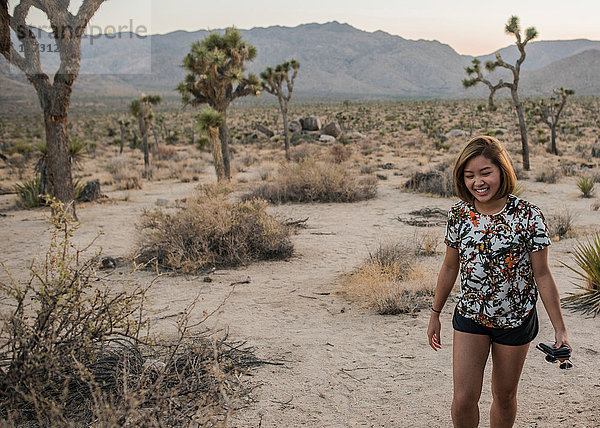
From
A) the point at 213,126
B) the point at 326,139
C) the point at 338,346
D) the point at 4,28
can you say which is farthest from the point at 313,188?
the point at 326,139

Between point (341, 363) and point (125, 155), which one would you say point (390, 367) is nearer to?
point (341, 363)

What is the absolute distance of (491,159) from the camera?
265 centimetres

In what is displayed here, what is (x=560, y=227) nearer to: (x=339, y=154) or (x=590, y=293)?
(x=590, y=293)

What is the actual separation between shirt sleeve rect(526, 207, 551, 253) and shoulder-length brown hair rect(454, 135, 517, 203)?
0.65ft

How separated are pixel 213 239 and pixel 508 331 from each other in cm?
592

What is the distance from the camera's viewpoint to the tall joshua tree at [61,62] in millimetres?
9617

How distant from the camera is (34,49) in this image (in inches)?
393

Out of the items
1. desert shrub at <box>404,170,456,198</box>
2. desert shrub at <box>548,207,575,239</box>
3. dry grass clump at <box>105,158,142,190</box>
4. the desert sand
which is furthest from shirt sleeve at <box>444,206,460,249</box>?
dry grass clump at <box>105,158,142,190</box>

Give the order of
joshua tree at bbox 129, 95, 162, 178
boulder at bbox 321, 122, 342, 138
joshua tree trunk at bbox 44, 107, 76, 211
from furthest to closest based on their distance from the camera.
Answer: boulder at bbox 321, 122, 342, 138 < joshua tree at bbox 129, 95, 162, 178 < joshua tree trunk at bbox 44, 107, 76, 211

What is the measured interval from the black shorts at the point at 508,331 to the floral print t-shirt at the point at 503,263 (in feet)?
0.09

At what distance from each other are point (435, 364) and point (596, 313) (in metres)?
2.17

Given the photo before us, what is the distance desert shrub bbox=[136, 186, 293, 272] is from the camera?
777 cm

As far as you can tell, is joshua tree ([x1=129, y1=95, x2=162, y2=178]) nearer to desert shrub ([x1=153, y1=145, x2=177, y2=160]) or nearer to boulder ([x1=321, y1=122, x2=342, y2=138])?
desert shrub ([x1=153, y1=145, x2=177, y2=160])

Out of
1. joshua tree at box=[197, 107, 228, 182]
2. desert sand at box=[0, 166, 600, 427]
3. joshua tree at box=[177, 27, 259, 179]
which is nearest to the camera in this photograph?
desert sand at box=[0, 166, 600, 427]
